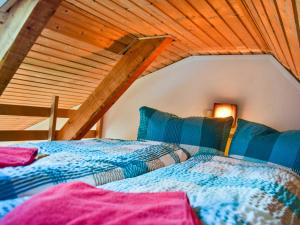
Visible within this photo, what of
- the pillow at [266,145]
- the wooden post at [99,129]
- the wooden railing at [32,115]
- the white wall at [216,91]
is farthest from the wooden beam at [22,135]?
the pillow at [266,145]

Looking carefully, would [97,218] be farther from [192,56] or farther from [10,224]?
[192,56]

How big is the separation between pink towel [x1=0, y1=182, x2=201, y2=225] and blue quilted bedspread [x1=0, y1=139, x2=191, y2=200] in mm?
256

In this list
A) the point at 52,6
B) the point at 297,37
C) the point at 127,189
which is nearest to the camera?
the point at 127,189

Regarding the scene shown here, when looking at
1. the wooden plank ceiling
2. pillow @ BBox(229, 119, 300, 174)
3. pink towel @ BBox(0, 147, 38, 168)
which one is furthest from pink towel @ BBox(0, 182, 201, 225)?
pillow @ BBox(229, 119, 300, 174)

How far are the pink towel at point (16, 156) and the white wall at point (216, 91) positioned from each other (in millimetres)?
2154

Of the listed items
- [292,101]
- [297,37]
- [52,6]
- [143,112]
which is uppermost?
[52,6]

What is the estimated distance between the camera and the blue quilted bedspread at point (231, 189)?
0.80 meters

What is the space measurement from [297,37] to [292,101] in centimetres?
154

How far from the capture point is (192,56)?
320 centimetres

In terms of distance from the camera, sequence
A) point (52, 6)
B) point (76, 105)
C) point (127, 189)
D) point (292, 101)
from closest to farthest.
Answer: point (127, 189)
point (52, 6)
point (292, 101)
point (76, 105)

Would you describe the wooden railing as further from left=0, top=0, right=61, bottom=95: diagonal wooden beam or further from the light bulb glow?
the light bulb glow

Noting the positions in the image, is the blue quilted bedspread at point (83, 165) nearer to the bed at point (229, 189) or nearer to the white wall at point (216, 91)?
the bed at point (229, 189)

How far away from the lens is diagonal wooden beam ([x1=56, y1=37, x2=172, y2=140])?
2.59 meters

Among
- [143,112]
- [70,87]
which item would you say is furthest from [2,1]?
[70,87]
